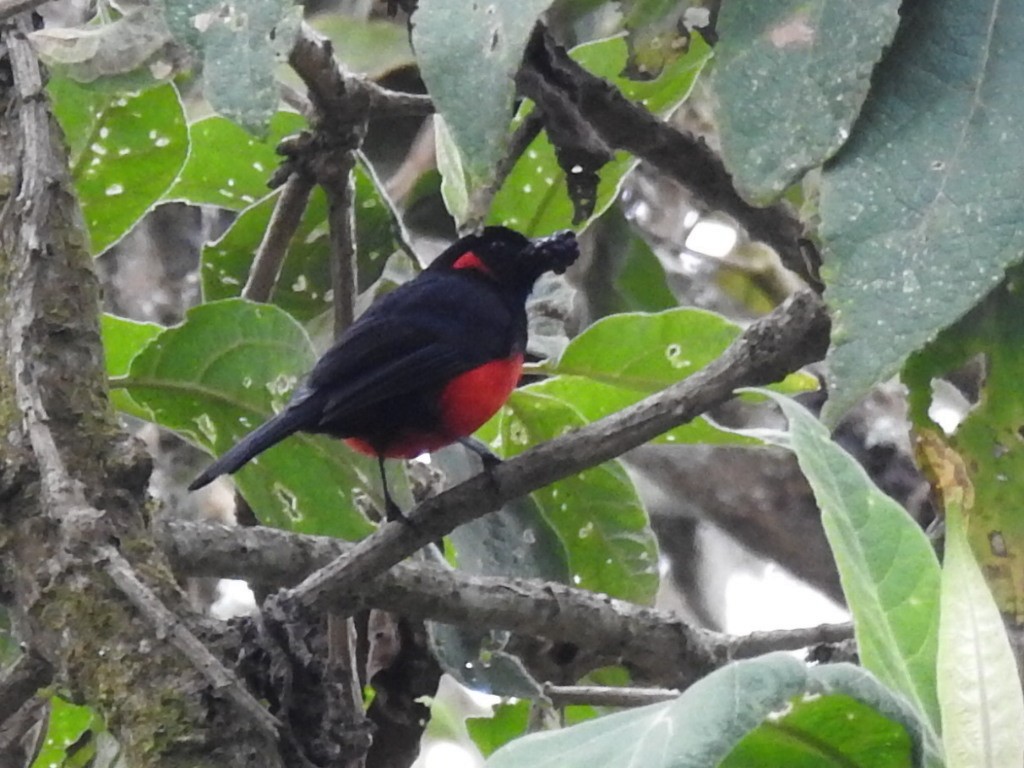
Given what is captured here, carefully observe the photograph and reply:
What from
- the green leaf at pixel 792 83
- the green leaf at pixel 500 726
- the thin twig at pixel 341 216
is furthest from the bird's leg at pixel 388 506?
the green leaf at pixel 792 83

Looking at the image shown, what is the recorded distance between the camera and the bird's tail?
1713 millimetres

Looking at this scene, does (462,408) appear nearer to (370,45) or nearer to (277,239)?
(277,239)

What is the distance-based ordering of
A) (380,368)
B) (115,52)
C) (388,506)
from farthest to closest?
1. (380,368)
2. (388,506)
3. (115,52)

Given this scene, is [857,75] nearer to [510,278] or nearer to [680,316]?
[680,316]

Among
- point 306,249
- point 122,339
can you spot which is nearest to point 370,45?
point 306,249

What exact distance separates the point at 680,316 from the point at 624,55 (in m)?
0.36

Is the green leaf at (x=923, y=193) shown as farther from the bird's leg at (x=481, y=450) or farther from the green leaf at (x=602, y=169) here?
the bird's leg at (x=481, y=450)

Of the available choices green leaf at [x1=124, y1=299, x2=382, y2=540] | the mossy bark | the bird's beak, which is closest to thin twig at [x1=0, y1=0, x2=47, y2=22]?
the mossy bark

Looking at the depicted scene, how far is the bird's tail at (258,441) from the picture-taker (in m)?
1.71

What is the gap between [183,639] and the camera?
1074 millimetres

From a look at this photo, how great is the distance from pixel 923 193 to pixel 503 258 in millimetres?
1704

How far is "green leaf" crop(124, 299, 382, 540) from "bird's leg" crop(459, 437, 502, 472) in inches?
6.2

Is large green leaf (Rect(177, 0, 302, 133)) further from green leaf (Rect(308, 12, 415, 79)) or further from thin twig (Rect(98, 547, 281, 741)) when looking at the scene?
green leaf (Rect(308, 12, 415, 79))

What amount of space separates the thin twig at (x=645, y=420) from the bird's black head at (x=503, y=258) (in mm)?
733
